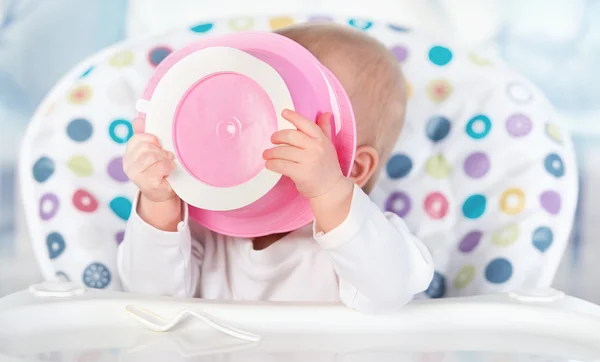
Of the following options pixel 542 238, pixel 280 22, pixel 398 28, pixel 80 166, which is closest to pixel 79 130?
pixel 80 166

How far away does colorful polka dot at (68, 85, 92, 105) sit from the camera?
0.81 meters

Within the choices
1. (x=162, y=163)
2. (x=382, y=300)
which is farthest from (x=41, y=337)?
(x=382, y=300)

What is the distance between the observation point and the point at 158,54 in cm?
85

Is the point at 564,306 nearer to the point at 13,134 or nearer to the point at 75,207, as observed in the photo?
the point at 75,207

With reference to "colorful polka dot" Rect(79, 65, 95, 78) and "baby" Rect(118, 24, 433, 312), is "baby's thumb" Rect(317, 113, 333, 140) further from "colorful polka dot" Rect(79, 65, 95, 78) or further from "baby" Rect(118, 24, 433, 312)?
"colorful polka dot" Rect(79, 65, 95, 78)

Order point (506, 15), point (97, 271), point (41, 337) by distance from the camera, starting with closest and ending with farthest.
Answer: point (41, 337)
point (97, 271)
point (506, 15)

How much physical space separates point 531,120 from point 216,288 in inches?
14.6

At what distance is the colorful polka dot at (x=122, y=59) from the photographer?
2.76 feet

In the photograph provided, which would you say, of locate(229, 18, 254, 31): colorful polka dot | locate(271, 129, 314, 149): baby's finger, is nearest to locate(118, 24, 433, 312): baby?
locate(271, 129, 314, 149): baby's finger

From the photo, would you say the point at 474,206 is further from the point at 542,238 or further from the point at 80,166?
the point at 80,166

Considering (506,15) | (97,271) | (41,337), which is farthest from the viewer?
(506,15)

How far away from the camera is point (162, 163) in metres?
0.61

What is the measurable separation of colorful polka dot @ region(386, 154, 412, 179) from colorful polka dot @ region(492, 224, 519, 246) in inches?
4.8

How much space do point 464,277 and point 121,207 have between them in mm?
365
